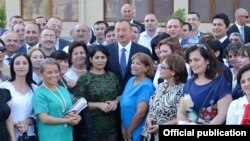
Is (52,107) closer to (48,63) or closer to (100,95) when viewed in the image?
(48,63)

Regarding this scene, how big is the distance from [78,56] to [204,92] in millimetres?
2286

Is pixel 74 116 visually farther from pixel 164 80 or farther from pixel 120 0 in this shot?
pixel 120 0

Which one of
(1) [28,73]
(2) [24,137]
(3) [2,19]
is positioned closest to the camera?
(2) [24,137]

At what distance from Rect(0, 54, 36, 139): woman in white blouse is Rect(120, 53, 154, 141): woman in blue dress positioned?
3.88 feet

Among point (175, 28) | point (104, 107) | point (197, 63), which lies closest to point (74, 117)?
point (104, 107)

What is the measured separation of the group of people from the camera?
643 cm

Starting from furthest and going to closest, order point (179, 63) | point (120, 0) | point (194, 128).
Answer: point (120, 0), point (179, 63), point (194, 128)

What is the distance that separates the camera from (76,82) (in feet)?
25.4

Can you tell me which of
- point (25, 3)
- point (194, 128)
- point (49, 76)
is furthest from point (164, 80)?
point (25, 3)

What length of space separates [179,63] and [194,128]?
188cm

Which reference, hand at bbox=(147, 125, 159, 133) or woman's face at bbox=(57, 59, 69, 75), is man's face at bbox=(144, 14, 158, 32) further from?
hand at bbox=(147, 125, 159, 133)

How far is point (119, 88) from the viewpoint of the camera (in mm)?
7832

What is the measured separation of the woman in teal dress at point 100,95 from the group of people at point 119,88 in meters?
0.01

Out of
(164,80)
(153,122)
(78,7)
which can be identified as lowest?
(153,122)
